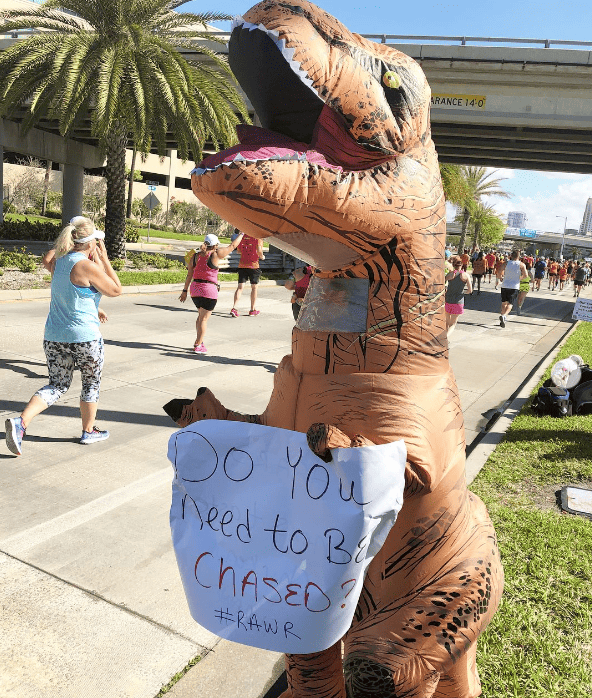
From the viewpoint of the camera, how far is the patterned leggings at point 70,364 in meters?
4.61

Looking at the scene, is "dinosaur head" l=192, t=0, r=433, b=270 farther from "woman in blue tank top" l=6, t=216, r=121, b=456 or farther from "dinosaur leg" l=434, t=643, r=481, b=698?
"woman in blue tank top" l=6, t=216, r=121, b=456

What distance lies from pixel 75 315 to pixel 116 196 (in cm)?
1279

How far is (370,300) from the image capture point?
1452 millimetres

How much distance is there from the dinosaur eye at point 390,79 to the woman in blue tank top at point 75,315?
11.6 feet

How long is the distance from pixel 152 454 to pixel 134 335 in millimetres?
4616

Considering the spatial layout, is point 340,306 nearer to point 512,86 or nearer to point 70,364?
point 70,364

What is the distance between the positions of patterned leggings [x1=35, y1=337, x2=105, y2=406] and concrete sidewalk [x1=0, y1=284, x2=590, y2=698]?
0.44m

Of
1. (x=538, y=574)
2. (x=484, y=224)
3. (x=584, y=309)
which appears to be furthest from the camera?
(x=484, y=224)

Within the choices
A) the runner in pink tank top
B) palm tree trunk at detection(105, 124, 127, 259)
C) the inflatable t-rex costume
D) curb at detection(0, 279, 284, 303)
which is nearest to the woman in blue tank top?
the inflatable t-rex costume

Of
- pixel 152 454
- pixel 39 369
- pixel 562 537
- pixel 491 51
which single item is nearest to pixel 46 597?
pixel 152 454

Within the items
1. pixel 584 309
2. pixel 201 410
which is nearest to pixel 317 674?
pixel 201 410

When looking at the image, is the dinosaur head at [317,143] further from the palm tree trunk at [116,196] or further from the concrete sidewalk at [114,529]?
the palm tree trunk at [116,196]

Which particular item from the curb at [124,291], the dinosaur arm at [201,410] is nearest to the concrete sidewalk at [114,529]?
the dinosaur arm at [201,410]

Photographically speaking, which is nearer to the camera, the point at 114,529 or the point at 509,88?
the point at 114,529
